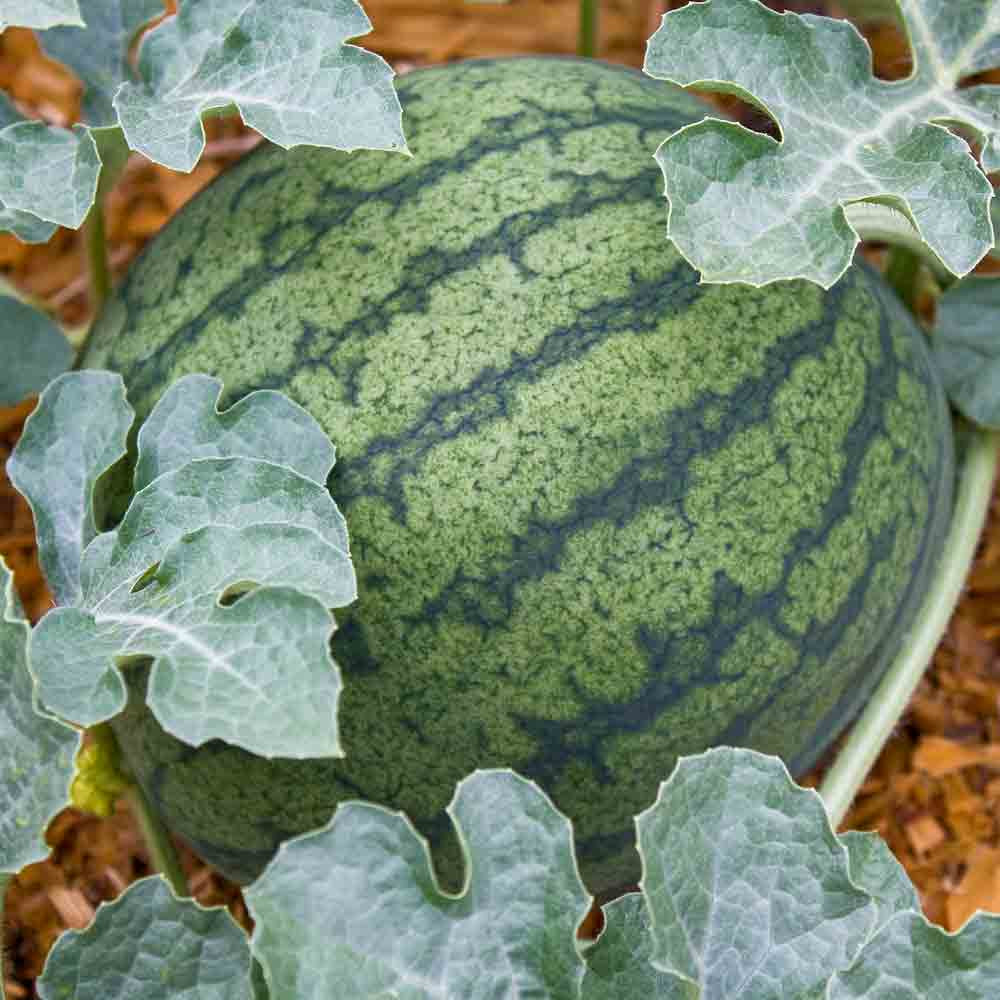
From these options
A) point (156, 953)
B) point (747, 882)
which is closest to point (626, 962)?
point (747, 882)

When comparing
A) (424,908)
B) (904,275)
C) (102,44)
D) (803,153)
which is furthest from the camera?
(904,275)

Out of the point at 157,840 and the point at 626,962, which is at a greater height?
the point at 626,962

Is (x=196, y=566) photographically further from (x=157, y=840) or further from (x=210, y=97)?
(x=157, y=840)

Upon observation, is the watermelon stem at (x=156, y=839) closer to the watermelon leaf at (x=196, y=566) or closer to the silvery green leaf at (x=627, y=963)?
the watermelon leaf at (x=196, y=566)

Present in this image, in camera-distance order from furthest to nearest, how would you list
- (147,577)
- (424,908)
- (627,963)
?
(147,577) → (627,963) → (424,908)

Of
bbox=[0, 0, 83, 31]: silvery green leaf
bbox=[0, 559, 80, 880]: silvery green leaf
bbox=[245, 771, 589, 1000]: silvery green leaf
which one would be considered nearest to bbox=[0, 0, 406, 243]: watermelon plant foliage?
bbox=[0, 0, 83, 31]: silvery green leaf

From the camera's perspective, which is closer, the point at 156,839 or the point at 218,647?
the point at 218,647

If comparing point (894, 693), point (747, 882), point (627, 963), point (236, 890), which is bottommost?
point (236, 890)
